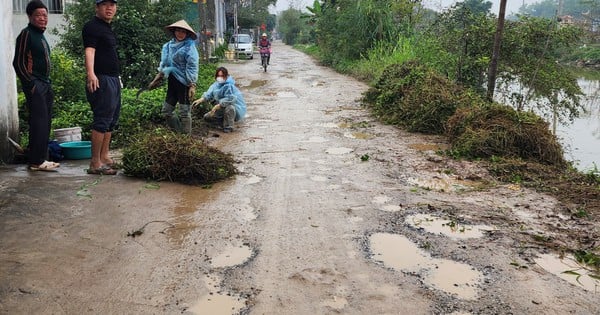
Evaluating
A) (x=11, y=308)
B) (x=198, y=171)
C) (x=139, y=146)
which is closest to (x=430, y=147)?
(x=198, y=171)

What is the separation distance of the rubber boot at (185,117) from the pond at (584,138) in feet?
16.9

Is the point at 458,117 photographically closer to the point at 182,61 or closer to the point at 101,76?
the point at 182,61

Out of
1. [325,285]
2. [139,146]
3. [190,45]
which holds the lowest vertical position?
[325,285]

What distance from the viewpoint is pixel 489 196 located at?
480cm

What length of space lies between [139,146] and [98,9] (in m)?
1.39

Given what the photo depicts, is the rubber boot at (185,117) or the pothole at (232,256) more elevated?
the rubber boot at (185,117)

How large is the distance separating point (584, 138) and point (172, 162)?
8.54 metres

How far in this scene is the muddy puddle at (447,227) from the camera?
3.90m

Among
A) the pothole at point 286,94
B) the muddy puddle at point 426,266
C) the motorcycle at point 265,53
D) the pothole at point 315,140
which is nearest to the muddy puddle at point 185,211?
the muddy puddle at point 426,266

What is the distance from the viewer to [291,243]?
3693 millimetres

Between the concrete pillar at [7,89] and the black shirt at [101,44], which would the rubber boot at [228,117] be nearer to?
the black shirt at [101,44]

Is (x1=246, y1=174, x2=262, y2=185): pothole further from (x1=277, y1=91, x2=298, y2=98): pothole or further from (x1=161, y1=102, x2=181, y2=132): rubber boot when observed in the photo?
(x1=277, y1=91, x2=298, y2=98): pothole

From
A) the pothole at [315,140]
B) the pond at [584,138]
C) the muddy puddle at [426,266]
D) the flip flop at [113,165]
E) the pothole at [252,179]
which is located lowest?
the pond at [584,138]

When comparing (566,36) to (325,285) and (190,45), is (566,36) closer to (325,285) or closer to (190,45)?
(190,45)
